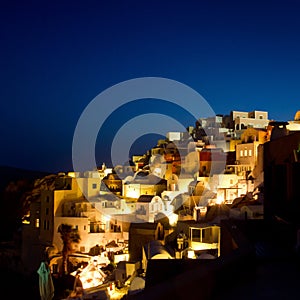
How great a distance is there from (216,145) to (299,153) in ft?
101

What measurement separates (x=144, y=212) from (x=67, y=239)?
5287 mm

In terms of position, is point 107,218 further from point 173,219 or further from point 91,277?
point 91,277

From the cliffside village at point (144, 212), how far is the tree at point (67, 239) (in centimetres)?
27

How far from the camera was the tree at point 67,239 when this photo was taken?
24.9 m

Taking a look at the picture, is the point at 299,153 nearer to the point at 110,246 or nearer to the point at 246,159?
the point at 110,246

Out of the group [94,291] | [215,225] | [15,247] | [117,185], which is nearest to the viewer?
[94,291]

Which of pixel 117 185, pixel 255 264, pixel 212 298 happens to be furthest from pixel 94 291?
pixel 117 185

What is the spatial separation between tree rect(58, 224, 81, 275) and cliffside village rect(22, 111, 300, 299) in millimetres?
268

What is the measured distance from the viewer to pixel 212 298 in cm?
357

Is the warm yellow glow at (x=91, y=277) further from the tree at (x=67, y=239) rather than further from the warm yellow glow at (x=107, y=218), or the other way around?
the warm yellow glow at (x=107, y=218)

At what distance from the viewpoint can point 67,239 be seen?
2486 centimetres

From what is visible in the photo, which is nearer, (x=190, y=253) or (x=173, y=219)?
(x=190, y=253)

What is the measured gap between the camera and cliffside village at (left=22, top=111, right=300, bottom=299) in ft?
63.0

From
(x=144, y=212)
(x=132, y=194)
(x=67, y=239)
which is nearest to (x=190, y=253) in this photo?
(x=144, y=212)
